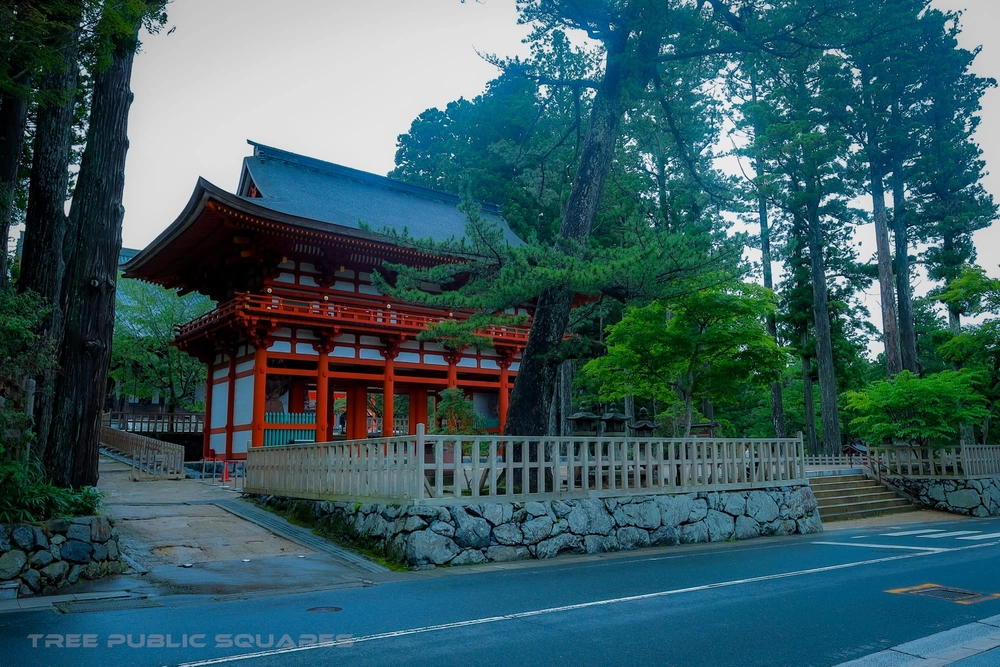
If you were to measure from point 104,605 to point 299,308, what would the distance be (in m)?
15.4

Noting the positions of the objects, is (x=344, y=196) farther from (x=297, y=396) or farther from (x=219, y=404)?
(x=219, y=404)

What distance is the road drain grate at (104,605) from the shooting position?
21.1 ft

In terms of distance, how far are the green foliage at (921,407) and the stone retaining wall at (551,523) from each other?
7181mm

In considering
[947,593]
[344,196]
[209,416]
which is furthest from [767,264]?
[947,593]

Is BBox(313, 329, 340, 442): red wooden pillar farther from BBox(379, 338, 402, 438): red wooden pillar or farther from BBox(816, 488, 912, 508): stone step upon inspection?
BBox(816, 488, 912, 508): stone step

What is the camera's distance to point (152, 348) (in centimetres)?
3231

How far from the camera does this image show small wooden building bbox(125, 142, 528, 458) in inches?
821

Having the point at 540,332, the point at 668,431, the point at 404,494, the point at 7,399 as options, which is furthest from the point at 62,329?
the point at 668,431

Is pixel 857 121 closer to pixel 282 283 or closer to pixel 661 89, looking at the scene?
pixel 661 89

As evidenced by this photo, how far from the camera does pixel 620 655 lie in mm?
4895

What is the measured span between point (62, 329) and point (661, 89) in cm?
1187

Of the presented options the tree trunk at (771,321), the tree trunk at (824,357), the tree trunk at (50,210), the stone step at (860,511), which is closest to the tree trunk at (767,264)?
the tree trunk at (771,321)

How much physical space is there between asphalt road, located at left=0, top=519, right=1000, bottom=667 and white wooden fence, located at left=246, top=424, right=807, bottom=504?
149 cm

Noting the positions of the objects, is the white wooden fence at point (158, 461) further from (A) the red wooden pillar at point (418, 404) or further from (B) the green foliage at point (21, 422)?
(B) the green foliage at point (21, 422)
